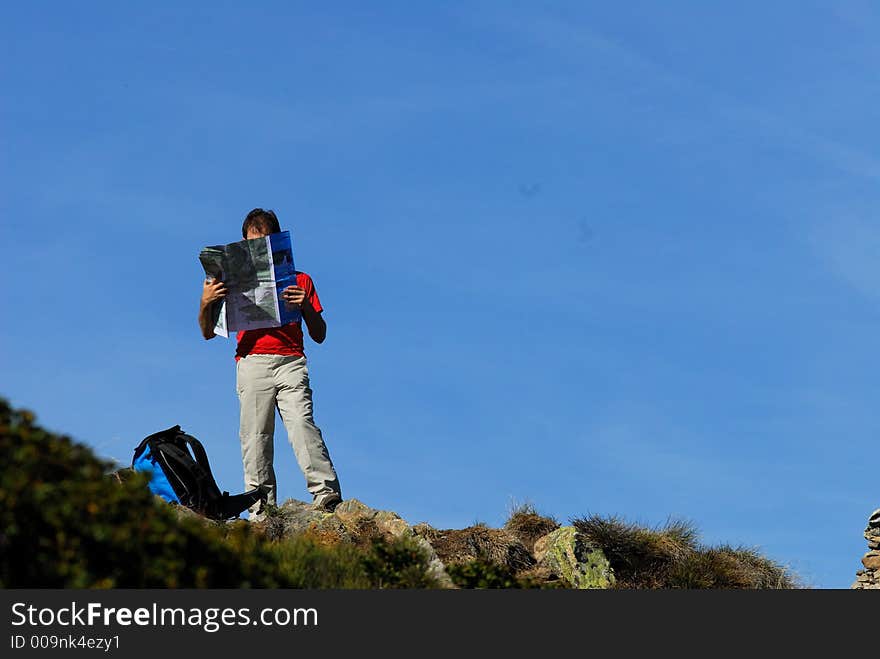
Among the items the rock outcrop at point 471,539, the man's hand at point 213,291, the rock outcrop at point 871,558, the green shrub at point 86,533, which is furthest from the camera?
the rock outcrop at point 871,558

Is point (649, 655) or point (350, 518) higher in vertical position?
point (350, 518)

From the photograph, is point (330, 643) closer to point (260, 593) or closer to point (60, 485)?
point (260, 593)

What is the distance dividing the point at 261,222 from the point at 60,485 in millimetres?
6282

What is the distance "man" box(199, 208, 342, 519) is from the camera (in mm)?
12531

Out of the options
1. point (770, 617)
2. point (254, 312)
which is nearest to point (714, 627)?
point (770, 617)

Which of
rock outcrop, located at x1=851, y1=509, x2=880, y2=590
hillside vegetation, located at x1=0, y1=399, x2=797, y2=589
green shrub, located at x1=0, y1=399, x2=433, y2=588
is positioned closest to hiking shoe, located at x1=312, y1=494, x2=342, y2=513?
hillside vegetation, located at x1=0, y1=399, x2=797, y2=589

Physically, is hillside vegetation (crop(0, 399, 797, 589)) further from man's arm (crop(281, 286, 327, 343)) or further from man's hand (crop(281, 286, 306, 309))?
man's hand (crop(281, 286, 306, 309))

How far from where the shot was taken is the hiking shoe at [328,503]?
12703 mm

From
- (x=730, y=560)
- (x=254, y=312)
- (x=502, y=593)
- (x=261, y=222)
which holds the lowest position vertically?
(x=502, y=593)

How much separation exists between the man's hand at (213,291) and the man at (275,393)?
0.18ft

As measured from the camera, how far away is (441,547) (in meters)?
12.7

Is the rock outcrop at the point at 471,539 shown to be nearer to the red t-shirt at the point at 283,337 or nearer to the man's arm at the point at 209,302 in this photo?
the red t-shirt at the point at 283,337

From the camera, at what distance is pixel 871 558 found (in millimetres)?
13977

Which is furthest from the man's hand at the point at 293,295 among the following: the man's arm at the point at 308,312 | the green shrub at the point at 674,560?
the green shrub at the point at 674,560
